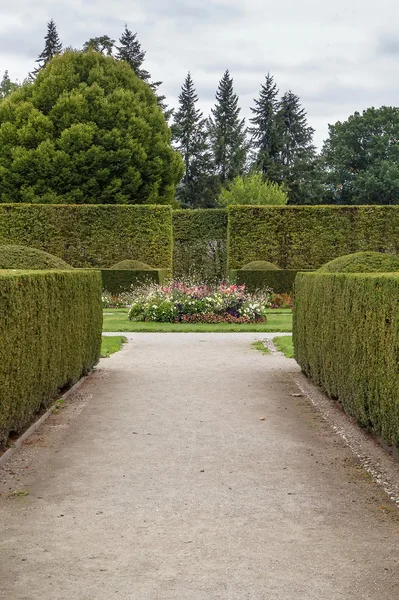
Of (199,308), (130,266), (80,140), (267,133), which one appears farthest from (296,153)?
(199,308)

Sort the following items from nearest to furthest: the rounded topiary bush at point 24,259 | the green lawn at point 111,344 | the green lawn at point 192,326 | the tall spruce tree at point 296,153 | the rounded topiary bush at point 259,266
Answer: the rounded topiary bush at point 24,259 < the green lawn at point 111,344 < the green lawn at point 192,326 < the rounded topiary bush at point 259,266 < the tall spruce tree at point 296,153

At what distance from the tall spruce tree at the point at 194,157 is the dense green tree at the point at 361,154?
7.98 m

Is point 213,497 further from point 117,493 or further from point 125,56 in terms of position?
point 125,56

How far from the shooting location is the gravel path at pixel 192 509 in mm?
3676

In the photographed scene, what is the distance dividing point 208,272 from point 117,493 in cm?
A: 2589

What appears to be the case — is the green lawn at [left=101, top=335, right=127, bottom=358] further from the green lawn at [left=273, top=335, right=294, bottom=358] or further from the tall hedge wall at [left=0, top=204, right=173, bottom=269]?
the tall hedge wall at [left=0, top=204, right=173, bottom=269]

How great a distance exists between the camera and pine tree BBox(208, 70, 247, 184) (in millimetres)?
54188

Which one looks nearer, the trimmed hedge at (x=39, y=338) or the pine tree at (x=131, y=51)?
the trimmed hedge at (x=39, y=338)

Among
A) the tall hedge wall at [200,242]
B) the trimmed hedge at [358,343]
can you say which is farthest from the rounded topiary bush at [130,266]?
the trimmed hedge at [358,343]

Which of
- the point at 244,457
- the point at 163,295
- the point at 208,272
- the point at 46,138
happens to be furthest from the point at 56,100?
the point at 244,457

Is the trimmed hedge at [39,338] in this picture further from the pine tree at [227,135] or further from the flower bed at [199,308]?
the pine tree at [227,135]

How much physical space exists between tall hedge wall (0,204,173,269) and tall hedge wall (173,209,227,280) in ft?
4.94

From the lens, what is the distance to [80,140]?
117 ft

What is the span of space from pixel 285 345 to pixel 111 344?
323cm
